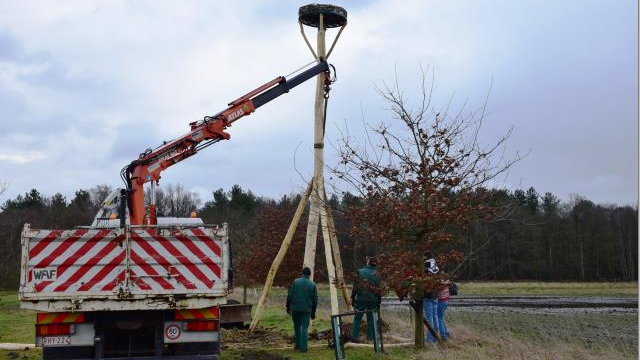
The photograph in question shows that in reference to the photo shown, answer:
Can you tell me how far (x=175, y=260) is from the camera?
9617 mm

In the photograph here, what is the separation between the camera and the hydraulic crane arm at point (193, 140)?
1454 centimetres

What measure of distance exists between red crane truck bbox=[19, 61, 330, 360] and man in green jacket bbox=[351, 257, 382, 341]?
3523mm

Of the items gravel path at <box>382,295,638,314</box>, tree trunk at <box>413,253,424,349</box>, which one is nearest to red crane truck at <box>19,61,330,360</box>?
tree trunk at <box>413,253,424,349</box>

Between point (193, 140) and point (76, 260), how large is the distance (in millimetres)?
6579

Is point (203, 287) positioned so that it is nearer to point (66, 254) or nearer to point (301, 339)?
point (66, 254)

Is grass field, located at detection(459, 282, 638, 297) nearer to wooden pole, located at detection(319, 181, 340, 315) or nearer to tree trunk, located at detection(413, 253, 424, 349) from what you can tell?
wooden pole, located at detection(319, 181, 340, 315)

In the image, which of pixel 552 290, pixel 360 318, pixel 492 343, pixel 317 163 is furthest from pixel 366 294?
pixel 552 290

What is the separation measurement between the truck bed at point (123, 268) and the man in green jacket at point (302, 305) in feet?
10.5

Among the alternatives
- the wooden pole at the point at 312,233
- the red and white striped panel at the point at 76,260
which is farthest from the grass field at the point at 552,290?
the red and white striped panel at the point at 76,260

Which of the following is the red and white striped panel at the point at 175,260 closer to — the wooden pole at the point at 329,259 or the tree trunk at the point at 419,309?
the tree trunk at the point at 419,309

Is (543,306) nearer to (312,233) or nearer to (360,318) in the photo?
(312,233)

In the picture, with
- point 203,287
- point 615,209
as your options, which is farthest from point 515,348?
point 615,209

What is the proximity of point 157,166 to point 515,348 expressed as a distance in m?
8.59

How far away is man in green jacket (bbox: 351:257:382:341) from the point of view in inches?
495
